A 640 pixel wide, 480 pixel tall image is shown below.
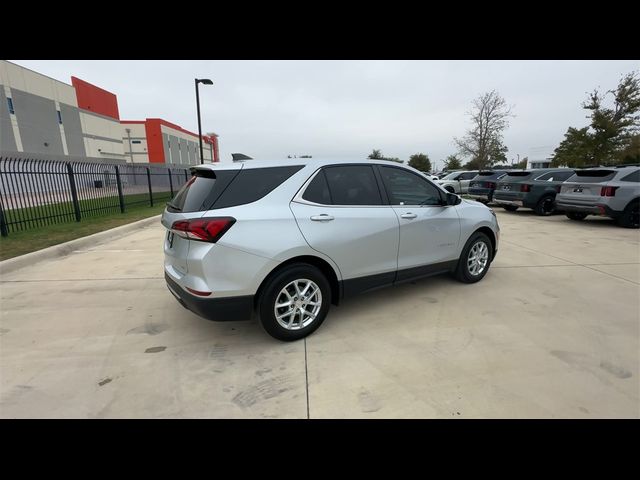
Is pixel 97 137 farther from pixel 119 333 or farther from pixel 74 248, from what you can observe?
pixel 119 333

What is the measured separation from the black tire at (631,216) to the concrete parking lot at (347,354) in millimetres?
5418

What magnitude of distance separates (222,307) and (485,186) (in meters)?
14.4

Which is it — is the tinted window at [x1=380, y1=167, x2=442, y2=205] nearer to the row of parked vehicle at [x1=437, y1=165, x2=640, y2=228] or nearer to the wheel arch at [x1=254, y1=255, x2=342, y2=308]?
the wheel arch at [x1=254, y1=255, x2=342, y2=308]

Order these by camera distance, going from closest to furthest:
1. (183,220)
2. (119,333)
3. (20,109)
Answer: (183,220), (119,333), (20,109)

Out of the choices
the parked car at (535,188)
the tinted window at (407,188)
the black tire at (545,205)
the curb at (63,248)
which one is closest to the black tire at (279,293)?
the tinted window at (407,188)

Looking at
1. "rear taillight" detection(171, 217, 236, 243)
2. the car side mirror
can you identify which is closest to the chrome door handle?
"rear taillight" detection(171, 217, 236, 243)

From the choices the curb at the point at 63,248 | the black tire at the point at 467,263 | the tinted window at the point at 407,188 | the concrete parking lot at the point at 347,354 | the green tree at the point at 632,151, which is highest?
the green tree at the point at 632,151

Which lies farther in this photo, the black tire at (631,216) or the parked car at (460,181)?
the parked car at (460,181)

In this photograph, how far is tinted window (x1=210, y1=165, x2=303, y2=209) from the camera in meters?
2.82

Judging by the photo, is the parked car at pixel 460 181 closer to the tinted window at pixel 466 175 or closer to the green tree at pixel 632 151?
the tinted window at pixel 466 175

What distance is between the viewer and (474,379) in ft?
8.39

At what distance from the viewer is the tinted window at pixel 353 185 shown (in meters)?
3.36
